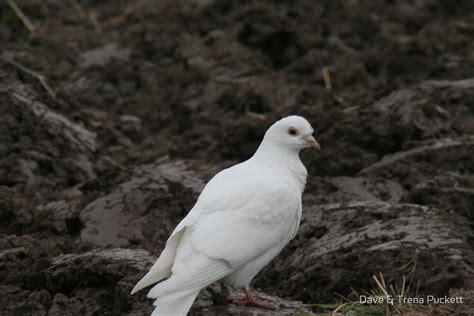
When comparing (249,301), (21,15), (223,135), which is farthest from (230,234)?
(21,15)

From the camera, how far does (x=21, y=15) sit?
46.4ft

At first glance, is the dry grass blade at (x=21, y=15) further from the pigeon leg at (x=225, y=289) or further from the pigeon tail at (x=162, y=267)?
the pigeon tail at (x=162, y=267)

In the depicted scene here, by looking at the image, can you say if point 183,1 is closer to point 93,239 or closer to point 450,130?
point 450,130

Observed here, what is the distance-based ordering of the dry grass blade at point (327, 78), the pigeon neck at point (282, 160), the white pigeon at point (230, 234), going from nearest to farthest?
the white pigeon at point (230, 234), the pigeon neck at point (282, 160), the dry grass blade at point (327, 78)

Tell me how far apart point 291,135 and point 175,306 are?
1.66m

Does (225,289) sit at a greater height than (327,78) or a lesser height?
greater

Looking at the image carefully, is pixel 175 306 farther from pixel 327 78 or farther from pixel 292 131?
pixel 327 78

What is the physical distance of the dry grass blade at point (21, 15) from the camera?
546 inches

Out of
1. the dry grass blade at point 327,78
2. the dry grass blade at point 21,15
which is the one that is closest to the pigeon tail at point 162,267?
the dry grass blade at point 327,78

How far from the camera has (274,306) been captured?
21.3 ft

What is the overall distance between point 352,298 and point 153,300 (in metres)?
1.29

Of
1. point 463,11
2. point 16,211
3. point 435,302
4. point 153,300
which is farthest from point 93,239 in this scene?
point 463,11

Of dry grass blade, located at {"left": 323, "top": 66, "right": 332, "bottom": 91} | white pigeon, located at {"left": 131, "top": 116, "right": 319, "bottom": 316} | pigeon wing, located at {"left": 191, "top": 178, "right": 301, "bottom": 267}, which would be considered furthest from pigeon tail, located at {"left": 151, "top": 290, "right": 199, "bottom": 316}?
dry grass blade, located at {"left": 323, "top": 66, "right": 332, "bottom": 91}

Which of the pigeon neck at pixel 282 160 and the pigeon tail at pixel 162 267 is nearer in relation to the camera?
the pigeon tail at pixel 162 267
